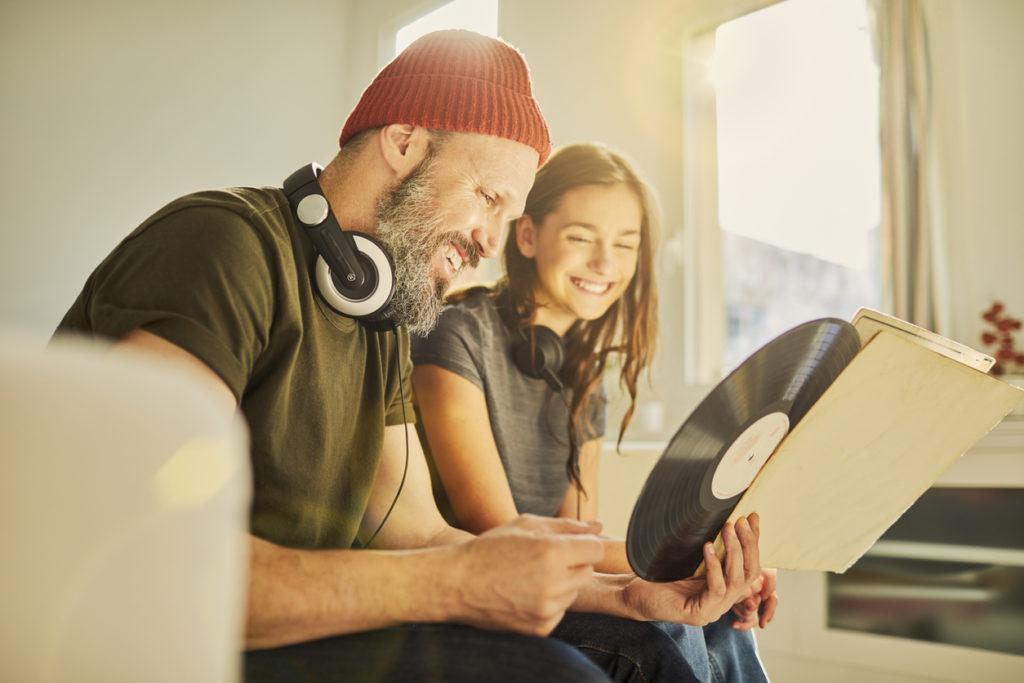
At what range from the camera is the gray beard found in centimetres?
95

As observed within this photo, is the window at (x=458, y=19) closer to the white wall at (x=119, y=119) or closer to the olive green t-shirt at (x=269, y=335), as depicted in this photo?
the white wall at (x=119, y=119)

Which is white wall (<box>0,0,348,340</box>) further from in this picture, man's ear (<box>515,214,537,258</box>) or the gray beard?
the gray beard

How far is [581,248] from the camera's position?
4.73 feet

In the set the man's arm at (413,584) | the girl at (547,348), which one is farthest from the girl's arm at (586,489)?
the man's arm at (413,584)

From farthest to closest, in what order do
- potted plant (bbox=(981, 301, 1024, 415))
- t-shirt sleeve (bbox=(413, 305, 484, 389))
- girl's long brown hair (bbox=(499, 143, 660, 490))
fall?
potted plant (bbox=(981, 301, 1024, 415))
girl's long brown hair (bbox=(499, 143, 660, 490))
t-shirt sleeve (bbox=(413, 305, 484, 389))

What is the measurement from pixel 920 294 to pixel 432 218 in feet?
6.19

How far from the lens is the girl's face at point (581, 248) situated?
1.43 m

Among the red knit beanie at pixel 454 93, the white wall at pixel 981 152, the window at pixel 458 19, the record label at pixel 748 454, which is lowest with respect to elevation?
the record label at pixel 748 454

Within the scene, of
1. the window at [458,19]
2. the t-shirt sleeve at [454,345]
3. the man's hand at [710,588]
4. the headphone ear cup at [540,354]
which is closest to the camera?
the man's hand at [710,588]

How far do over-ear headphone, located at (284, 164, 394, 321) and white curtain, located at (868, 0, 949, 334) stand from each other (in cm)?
198

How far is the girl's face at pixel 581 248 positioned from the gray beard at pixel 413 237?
44cm

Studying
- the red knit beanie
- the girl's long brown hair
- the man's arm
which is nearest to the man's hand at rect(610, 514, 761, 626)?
the man's arm

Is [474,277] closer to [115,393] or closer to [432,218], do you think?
[432,218]

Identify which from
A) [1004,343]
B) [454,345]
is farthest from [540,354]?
[1004,343]
